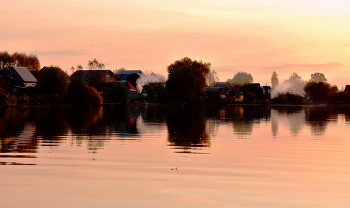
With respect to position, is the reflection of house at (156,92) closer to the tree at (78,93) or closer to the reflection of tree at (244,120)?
the tree at (78,93)

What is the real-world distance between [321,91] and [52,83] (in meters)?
114

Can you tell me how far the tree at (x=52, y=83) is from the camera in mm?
78250

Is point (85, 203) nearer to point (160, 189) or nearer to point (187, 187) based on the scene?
point (160, 189)

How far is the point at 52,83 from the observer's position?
78.5 m

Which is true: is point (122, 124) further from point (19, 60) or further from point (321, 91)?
point (321, 91)

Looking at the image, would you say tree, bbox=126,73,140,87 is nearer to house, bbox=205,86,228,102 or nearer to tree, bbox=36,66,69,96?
house, bbox=205,86,228,102

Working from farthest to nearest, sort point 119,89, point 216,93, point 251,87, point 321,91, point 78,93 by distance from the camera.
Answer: point 251,87 → point 321,91 → point 216,93 → point 119,89 → point 78,93

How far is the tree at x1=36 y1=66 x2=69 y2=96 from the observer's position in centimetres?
7825

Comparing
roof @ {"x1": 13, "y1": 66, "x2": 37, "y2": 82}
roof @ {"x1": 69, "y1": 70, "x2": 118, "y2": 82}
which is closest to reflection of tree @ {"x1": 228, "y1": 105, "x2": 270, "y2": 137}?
roof @ {"x1": 13, "y1": 66, "x2": 37, "y2": 82}

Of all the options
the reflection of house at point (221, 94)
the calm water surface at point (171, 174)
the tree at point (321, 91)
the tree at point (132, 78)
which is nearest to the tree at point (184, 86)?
the reflection of house at point (221, 94)

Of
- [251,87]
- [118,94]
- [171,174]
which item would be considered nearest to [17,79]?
[118,94]

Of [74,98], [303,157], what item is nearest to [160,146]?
[303,157]

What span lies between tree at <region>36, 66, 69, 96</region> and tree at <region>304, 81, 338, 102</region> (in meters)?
111

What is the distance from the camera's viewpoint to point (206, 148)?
52.4ft
